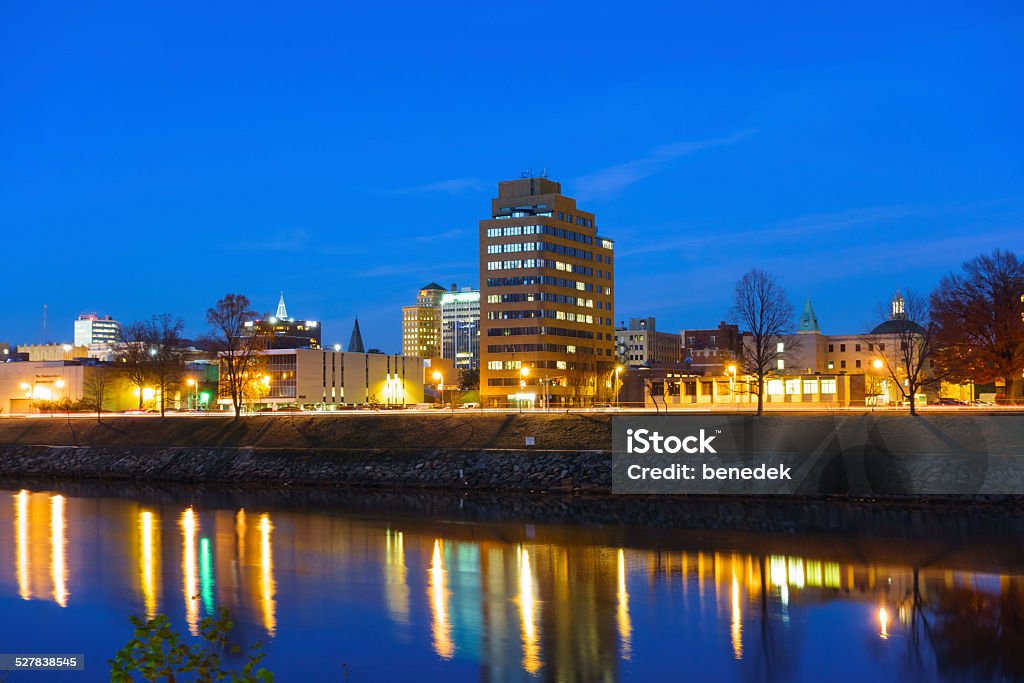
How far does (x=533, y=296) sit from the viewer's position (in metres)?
168

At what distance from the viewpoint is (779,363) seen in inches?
5349

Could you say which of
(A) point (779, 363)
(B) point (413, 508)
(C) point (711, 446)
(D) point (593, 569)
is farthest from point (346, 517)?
(A) point (779, 363)

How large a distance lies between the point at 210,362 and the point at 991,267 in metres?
115

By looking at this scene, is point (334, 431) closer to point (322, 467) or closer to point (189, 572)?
point (322, 467)

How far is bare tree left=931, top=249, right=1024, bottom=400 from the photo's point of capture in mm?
82062

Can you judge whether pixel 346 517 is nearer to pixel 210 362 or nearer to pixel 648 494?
pixel 648 494

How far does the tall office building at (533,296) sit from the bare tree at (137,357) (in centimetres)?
5734

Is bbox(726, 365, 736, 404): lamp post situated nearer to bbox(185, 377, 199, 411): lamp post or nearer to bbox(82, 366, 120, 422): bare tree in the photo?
bbox(185, 377, 199, 411): lamp post

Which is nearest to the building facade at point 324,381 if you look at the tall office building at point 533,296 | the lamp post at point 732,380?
the tall office building at point 533,296

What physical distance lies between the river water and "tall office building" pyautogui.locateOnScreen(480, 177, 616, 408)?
112488mm

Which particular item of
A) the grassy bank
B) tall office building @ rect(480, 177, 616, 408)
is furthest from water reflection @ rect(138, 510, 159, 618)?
tall office building @ rect(480, 177, 616, 408)

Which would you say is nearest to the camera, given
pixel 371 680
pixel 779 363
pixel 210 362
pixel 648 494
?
pixel 371 680

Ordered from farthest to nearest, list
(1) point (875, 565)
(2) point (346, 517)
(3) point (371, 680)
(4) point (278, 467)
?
1. (4) point (278, 467)
2. (2) point (346, 517)
3. (1) point (875, 565)
4. (3) point (371, 680)

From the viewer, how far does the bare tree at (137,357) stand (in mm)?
118688
